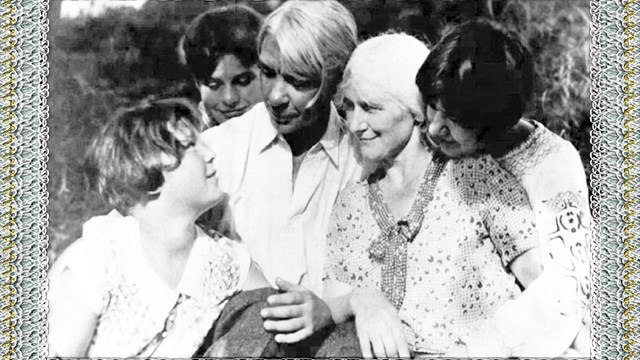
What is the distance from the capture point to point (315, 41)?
1.99 m

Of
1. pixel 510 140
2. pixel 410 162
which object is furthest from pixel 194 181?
pixel 510 140

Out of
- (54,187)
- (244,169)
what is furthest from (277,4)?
(54,187)

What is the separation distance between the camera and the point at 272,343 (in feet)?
6.53

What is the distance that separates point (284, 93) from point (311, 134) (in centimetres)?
12

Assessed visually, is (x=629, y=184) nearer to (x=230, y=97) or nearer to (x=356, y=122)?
(x=356, y=122)

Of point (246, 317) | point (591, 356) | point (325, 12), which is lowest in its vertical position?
point (591, 356)

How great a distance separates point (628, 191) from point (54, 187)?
1.42 meters

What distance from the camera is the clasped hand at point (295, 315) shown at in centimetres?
197

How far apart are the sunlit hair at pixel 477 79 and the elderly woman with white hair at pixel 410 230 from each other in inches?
1.8

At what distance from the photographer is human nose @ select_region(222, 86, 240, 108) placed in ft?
6.61

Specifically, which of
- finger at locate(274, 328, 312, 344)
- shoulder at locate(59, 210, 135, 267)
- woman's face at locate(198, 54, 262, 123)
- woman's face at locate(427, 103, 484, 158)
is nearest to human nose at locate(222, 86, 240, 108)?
woman's face at locate(198, 54, 262, 123)

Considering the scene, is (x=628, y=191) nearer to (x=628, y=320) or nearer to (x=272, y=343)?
(x=628, y=320)

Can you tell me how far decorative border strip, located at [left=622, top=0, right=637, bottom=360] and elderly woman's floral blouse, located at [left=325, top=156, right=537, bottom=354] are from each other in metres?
0.24

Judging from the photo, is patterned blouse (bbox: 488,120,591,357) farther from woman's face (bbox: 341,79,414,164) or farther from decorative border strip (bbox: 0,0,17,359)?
decorative border strip (bbox: 0,0,17,359)
